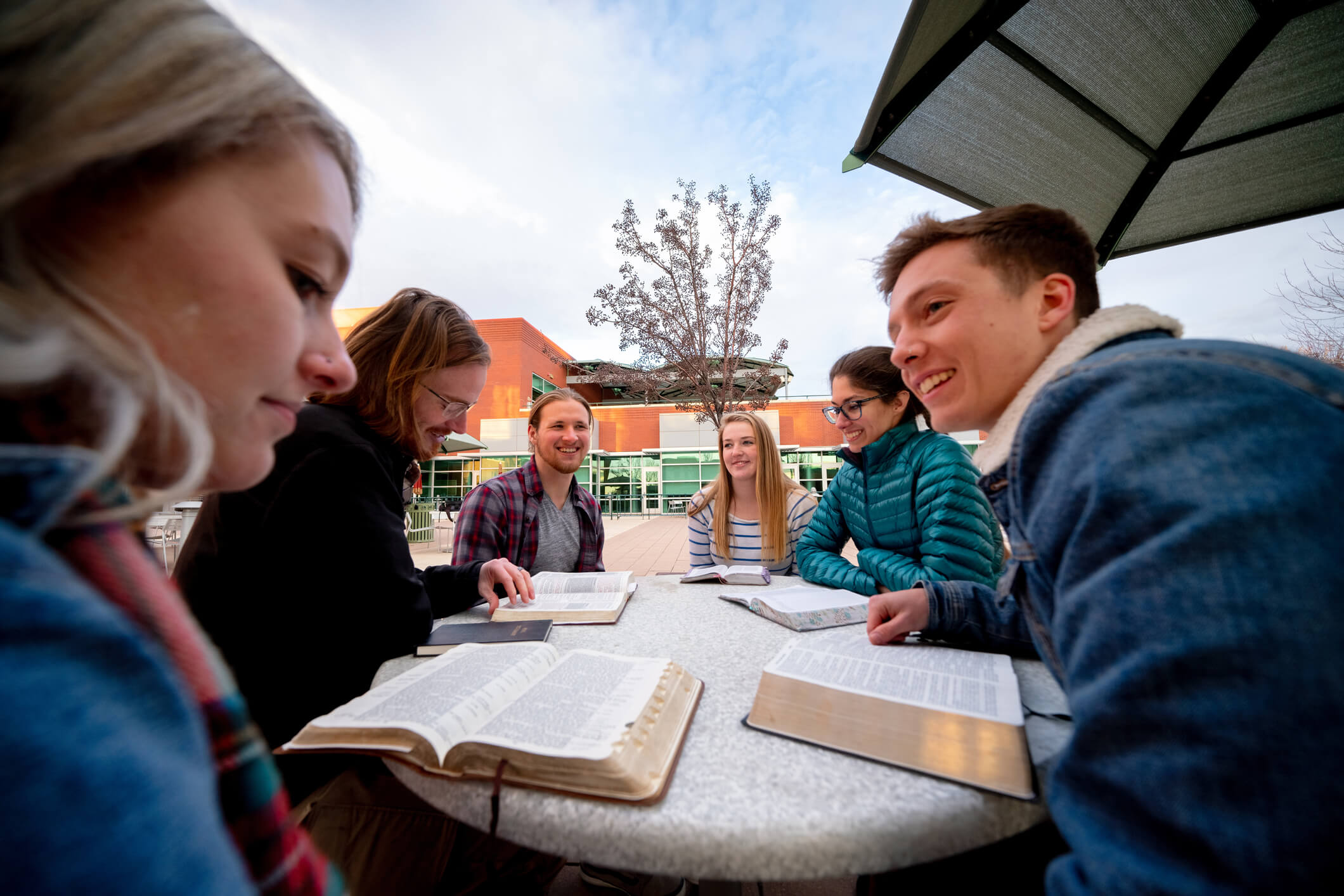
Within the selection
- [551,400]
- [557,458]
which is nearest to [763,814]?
[557,458]

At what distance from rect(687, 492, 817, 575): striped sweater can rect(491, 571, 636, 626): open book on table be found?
148 centimetres

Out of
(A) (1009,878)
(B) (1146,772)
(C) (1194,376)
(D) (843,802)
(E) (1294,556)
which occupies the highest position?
(C) (1194,376)

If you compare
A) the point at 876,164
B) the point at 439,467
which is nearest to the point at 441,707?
the point at 876,164

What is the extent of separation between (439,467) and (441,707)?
19.9 m

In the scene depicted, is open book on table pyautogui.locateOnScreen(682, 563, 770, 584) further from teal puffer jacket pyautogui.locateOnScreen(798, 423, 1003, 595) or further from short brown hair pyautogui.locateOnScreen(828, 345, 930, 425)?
short brown hair pyautogui.locateOnScreen(828, 345, 930, 425)

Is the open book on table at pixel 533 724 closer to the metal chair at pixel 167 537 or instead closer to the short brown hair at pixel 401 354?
the short brown hair at pixel 401 354

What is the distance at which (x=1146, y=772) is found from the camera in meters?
0.52

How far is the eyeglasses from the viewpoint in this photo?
202 cm

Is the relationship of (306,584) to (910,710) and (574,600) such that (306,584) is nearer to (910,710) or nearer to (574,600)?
(574,600)

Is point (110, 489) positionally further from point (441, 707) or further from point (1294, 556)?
point (1294, 556)

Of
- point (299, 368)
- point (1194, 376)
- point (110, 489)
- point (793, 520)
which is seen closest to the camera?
point (110, 489)

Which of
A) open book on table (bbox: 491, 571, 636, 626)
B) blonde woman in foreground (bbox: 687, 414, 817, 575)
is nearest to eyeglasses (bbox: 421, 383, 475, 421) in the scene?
open book on table (bbox: 491, 571, 636, 626)

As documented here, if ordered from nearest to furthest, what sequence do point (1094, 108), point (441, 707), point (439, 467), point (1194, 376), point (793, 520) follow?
point (1194, 376) → point (441, 707) → point (1094, 108) → point (793, 520) → point (439, 467)

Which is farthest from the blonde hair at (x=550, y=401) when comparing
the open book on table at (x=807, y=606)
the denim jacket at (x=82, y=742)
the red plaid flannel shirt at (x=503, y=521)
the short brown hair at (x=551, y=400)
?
the denim jacket at (x=82, y=742)
